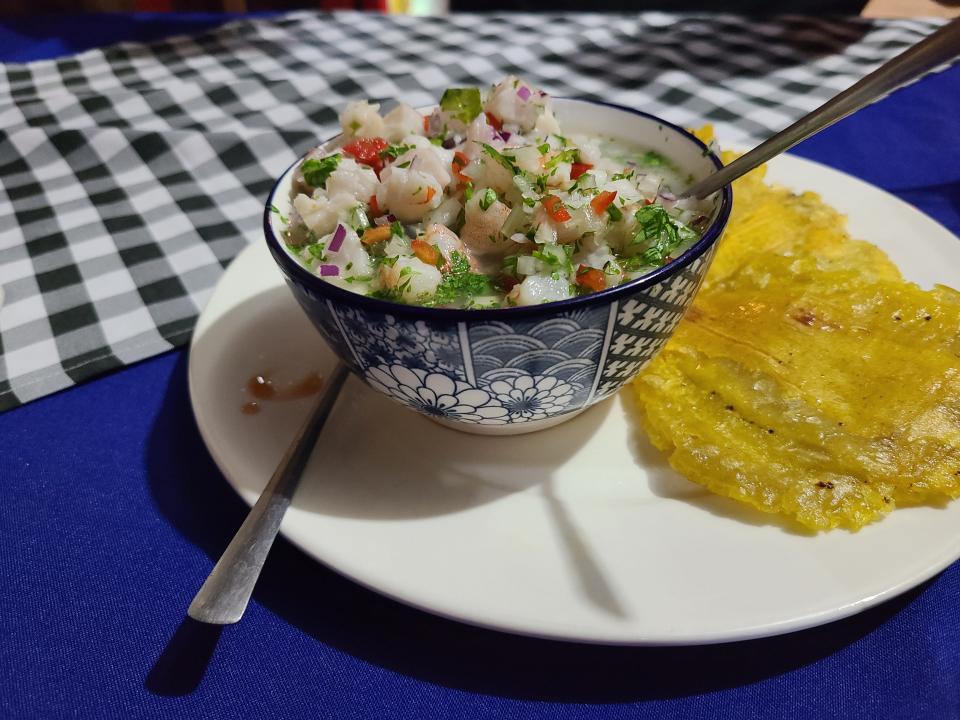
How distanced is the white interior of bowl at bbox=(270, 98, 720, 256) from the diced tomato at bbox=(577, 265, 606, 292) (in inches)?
11.0

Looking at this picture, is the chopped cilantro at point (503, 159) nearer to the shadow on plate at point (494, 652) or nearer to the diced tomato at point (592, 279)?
the diced tomato at point (592, 279)

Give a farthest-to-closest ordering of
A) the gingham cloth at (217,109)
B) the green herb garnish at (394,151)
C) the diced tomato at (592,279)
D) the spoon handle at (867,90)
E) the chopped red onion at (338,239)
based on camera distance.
Result: the gingham cloth at (217,109), the green herb garnish at (394,151), the chopped red onion at (338,239), the diced tomato at (592,279), the spoon handle at (867,90)

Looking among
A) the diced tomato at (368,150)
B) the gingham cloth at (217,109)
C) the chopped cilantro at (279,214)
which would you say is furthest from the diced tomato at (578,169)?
the gingham cloth at (217,109)

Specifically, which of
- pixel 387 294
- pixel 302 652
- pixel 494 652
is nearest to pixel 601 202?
pixel 387 294

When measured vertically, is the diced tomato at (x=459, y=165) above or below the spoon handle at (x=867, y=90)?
below

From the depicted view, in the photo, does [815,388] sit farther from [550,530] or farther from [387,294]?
[387,294]

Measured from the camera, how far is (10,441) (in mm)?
1449

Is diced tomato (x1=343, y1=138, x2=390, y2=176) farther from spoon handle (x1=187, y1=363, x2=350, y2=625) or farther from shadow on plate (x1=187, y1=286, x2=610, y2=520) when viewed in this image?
spoon handle (x1=187, y1=363, x2=350, y2=625)

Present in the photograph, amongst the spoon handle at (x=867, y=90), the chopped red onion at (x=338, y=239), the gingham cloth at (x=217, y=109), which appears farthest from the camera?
the gingham cloth at (x=217, y=109)

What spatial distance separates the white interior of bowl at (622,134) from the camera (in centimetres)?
128

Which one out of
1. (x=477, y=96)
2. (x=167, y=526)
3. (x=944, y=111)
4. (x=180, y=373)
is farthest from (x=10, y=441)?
(x=944, y=111)

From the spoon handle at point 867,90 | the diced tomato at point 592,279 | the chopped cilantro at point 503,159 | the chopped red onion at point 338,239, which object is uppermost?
the spoon handle at point 867,90

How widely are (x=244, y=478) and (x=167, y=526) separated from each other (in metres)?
0.21

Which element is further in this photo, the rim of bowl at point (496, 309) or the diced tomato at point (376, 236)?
the diced tomato at point (376, 236)
